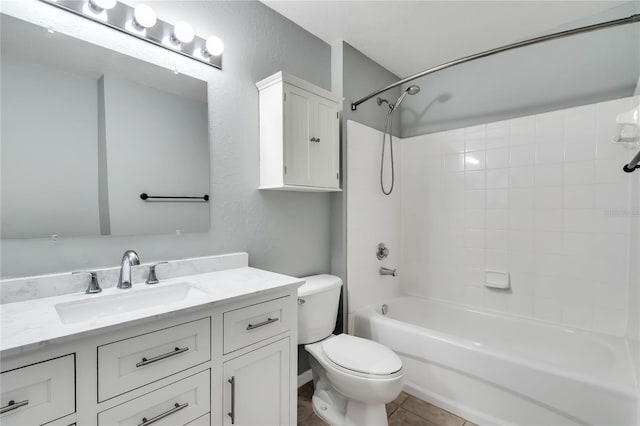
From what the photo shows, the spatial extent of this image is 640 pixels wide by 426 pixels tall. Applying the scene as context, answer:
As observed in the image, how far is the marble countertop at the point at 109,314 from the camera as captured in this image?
0.74 m

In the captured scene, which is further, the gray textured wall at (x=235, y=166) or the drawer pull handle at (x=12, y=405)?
the gray textured wall at (x=235, y=166)

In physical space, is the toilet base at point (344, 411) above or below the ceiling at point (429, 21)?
below

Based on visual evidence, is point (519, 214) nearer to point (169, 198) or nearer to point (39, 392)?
point (169, 198)

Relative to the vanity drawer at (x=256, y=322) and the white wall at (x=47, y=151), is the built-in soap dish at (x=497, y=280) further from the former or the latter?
the white wall at (x=47, y=151)

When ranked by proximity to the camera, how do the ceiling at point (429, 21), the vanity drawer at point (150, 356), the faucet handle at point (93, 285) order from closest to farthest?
the vanity drawer at point (150, 356), the faucet handle at point (93, 285), the ceiling at point (429, 21)

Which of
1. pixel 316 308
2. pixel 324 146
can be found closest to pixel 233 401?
pixel 316 308

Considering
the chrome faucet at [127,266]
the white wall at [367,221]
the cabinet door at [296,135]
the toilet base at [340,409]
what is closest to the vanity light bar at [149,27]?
the cabinet door at [296,135]

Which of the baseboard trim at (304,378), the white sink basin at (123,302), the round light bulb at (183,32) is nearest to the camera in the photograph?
the white sink basin at (123,302)

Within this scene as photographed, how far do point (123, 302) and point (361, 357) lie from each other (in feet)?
3.71

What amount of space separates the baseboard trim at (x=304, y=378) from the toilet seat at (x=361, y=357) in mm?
460

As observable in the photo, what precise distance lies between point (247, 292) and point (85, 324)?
0.49 metres

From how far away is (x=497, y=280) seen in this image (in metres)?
2.27

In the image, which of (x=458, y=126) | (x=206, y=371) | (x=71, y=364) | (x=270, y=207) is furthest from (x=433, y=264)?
(x=71, y=364)

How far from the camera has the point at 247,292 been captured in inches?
45.3
